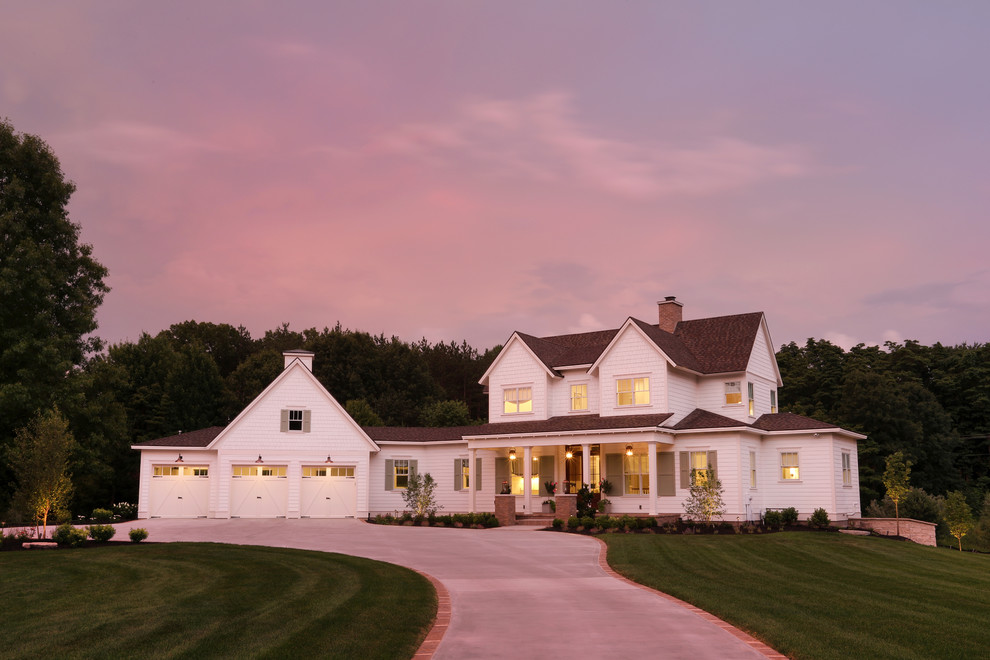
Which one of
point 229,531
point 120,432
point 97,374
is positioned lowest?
point 229,531

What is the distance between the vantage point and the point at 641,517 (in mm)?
31875

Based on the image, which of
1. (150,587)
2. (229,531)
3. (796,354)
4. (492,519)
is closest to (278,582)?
(150,587)

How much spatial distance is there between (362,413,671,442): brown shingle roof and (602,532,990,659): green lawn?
23.5 ft

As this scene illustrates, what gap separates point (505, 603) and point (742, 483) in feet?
69.9

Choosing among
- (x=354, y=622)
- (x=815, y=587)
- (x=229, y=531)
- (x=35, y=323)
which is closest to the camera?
(x=354, y=622)

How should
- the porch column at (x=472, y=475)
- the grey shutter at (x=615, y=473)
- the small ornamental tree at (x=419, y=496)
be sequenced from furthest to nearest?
the porch column at (x=472, y=475)
the small ornamental tree at (x=419, y=496)
the grey shutter at (x=615, y=473)

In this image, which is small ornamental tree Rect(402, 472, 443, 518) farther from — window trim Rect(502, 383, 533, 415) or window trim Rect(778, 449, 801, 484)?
window trim Rect(778, 449, 801, 484)

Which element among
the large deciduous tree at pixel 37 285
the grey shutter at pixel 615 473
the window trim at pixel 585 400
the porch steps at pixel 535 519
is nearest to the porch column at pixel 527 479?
the porch steps at pixel 535 519

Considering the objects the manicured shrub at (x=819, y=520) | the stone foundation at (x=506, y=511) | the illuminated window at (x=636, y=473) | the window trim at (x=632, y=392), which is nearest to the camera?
the manicured shrub at (x=819, y=520)

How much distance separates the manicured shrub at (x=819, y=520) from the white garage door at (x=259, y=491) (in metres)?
22.2

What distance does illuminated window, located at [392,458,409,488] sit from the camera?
40.2 metres

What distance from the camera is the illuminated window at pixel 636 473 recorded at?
113 feet

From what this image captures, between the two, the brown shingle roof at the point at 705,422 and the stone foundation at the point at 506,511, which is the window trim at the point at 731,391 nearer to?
the brown shingle roof at the point at 705,422

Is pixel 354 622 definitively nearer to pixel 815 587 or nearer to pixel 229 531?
pixel 815 587
